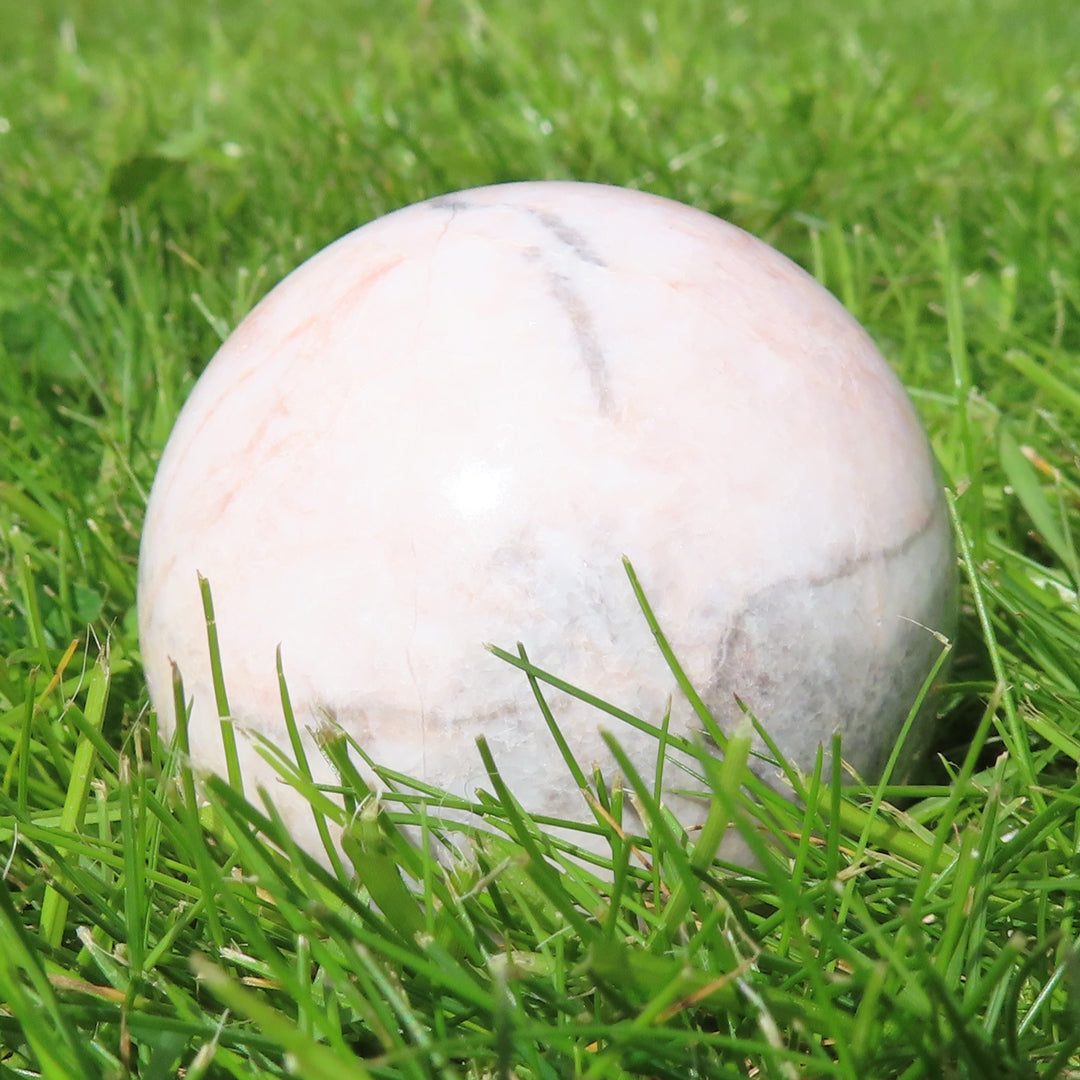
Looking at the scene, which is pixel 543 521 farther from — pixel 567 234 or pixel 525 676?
pixel 567 234

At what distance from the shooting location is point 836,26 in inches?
245

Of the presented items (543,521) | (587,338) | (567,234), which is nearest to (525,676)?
(543,521)

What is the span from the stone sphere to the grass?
0.07 metres

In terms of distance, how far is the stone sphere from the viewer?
4.37 feet

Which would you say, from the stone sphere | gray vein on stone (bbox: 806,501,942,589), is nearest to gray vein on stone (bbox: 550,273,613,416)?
the stone sphere

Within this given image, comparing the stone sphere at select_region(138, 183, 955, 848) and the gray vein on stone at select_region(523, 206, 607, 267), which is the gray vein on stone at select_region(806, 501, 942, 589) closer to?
the stone sphere at select_region(138, 183, 955, 848)

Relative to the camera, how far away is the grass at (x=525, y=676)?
3.97ft

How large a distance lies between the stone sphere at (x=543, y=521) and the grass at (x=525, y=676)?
0.07 m

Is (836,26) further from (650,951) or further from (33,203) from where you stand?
(650,951)

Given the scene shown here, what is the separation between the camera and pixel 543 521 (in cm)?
133

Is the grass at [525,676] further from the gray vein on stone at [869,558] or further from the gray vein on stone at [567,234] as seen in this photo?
the gray vein on stone at [567,234]

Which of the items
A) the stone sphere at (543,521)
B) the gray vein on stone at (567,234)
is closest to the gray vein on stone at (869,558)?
the stone sphere at (543,521)

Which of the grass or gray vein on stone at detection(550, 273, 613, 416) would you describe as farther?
gray vein on stone at detection(550, 273, 613, 416)

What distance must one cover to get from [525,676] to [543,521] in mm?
170
